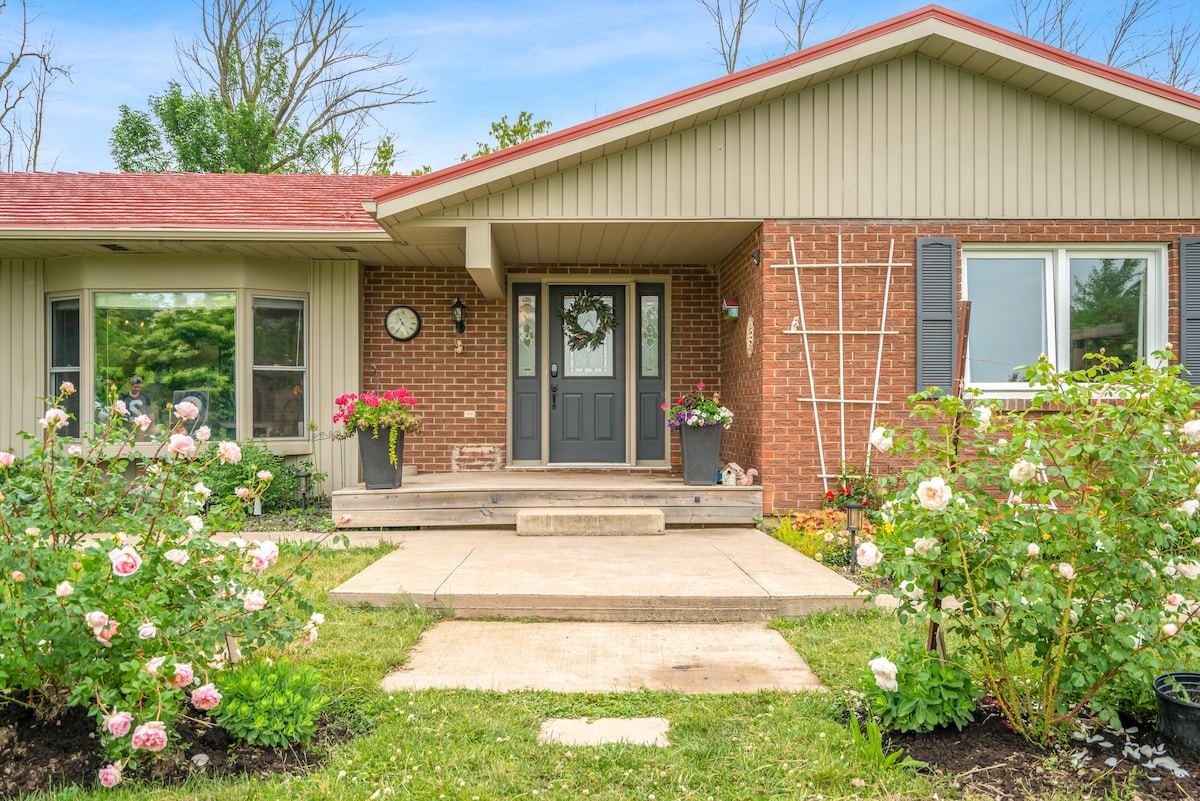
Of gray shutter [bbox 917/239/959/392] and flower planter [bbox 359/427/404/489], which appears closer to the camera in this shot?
gray shutter [bbox 917/239/959/392]

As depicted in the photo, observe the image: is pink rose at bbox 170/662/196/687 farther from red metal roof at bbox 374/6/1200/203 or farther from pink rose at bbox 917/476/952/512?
red metal roof at bbox 374/6/1200/203

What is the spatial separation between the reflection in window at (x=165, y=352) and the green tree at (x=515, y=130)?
10984 millimetres

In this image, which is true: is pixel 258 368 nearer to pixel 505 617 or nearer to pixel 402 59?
pixel 505 617

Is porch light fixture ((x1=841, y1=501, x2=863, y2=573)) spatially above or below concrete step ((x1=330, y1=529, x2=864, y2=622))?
above

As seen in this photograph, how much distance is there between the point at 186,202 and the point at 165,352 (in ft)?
5.10

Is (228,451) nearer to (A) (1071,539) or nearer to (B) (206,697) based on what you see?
(B) (206,697)

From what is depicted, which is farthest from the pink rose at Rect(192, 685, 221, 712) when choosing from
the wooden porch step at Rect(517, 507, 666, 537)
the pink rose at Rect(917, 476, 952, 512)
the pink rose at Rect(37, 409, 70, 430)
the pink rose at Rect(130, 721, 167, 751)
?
the wooden porch step at Rect(517, 507, 666, 537)

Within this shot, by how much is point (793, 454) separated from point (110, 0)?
76.8 ft

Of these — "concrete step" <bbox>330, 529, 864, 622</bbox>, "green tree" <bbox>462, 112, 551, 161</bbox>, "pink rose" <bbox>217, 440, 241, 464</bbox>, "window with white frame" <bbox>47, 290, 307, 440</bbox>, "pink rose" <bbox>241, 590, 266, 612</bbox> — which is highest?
"green tree" <bbox>462, 112, 551, 161</bbox>

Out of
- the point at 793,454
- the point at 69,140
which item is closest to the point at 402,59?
the point at 69,140

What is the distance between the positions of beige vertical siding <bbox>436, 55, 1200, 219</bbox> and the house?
0.06 feet

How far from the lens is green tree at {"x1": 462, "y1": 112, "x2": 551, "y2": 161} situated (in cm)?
1739

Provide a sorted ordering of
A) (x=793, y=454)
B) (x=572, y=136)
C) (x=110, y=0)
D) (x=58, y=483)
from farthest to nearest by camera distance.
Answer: (x=110, y=0), (x=793, y=454), (x=572, y=136), (x=58, y=483)

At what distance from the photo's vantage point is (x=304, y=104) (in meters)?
18.6
